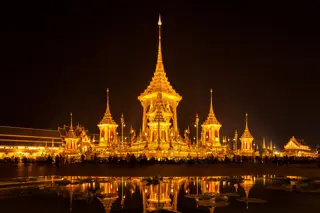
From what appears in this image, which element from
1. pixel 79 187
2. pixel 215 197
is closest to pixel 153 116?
pixel 79 187

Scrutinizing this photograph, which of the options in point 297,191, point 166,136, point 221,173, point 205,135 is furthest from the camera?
point 205,135

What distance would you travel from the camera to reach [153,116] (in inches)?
1925

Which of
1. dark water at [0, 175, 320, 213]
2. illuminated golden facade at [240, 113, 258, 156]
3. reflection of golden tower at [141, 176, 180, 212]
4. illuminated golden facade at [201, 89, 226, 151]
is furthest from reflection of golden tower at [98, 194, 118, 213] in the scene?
illuminated golden facade at [240, 113, 258, 156]

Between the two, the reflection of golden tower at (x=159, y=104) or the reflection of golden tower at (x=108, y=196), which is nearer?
the reflection of golden tower at (x=108, y=196)

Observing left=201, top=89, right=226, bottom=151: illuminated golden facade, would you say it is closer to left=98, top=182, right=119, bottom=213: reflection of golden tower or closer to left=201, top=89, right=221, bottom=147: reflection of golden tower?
left=201, top=89, right=221, bottom=147: reflection of golden tower

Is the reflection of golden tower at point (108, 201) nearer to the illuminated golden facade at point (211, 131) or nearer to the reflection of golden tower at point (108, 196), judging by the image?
the reflection of golden tower at point (108, 196)

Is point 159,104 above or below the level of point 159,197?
above

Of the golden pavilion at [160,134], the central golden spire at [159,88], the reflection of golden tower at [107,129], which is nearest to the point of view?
the golden pavilion at [160,134]

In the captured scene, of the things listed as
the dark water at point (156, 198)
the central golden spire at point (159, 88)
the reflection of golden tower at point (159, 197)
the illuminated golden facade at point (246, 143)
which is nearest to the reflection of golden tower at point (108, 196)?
the dark water at point (156, 198)

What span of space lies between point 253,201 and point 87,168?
2002cm

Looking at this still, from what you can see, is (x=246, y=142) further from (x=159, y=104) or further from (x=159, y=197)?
(x=159, y=197)

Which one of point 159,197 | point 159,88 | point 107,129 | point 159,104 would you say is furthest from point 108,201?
point 107,129

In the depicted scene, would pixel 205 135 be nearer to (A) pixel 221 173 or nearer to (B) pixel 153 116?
(B) pixel 153 116

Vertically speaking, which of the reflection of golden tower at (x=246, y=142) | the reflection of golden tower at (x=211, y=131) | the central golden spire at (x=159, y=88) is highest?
the central golden spire at (x=159, y=88)
